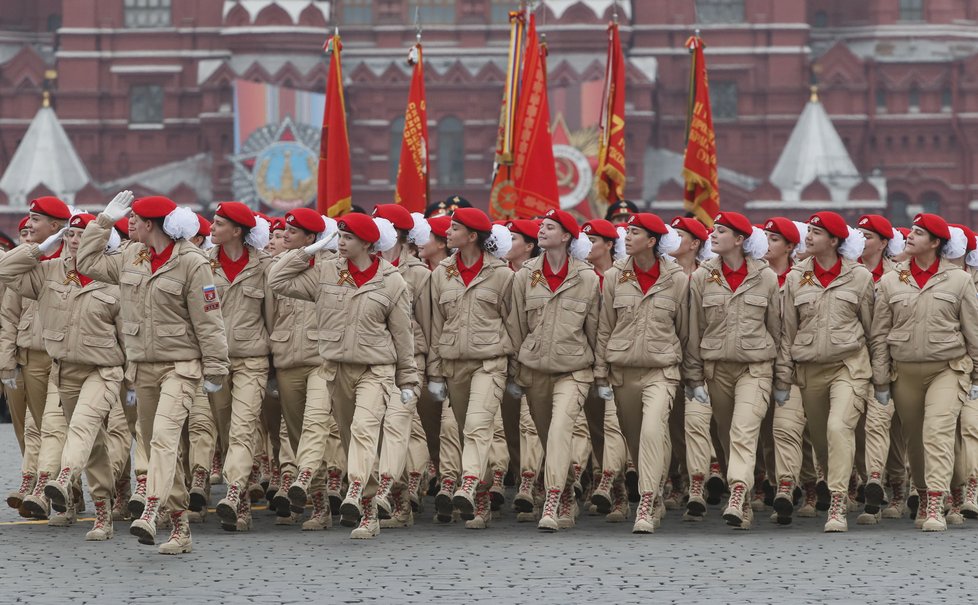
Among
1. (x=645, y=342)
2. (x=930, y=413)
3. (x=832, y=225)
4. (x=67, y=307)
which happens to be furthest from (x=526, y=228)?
(x=67, y=307)

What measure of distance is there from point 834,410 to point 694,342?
2.84 ft

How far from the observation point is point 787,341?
10.9 m

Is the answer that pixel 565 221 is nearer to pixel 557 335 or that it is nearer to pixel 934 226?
pixel 557 335

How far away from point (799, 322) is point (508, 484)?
2.75 m

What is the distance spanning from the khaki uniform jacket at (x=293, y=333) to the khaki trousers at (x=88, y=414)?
39.2 inches

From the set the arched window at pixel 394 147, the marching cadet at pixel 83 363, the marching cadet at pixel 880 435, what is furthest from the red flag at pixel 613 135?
the arched window at pixel 394 147

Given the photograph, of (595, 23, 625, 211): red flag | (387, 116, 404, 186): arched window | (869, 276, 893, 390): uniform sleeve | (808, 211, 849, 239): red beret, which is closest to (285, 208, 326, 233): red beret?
(808, 211, 849, 239): red beret

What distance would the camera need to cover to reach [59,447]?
10711 millimetres

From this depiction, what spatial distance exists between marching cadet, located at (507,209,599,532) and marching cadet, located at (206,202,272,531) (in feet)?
4.72

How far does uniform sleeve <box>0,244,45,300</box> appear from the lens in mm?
10633

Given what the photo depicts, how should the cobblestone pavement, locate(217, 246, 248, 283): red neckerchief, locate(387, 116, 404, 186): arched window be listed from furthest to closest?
1. locate(387, 116, 404, 186): arched window
2. locate(217, 246, 248, 283): red neckerchief
3. the cobblestone pavement

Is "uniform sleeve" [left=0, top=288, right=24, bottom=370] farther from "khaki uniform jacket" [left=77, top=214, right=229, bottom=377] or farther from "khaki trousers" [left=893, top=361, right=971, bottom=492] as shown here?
"khaki trousers" [left=893, top=361, right=971, bottom=492]

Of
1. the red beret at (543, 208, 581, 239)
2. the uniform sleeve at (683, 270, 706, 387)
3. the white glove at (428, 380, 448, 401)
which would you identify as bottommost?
the white glove at (428, 380, 448, 401)

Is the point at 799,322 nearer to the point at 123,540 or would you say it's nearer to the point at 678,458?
the point at 678,458
